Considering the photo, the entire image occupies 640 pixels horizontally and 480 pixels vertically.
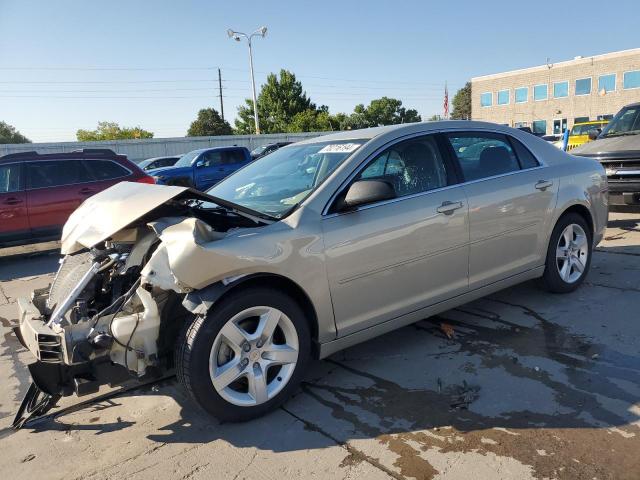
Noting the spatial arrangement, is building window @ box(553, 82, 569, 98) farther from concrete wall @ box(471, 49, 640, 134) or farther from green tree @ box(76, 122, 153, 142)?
green tree @ box(76, 122, 153, 142)

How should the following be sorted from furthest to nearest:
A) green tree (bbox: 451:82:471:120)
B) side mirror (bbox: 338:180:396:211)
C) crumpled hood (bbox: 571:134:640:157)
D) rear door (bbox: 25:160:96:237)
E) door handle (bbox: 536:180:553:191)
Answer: green tree (bbox: 451:82:471:120), rear door (bbox: 25:160:96:237), crumpled hood (bbox: 571:134:640:157), door handle (bbox: 536:180:553:191), side mirror (bbox: 338:180:396:211)

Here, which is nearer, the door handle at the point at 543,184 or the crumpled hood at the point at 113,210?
the crumpled hood at the point at 113,210

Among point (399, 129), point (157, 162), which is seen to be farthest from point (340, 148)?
point (157, 162)

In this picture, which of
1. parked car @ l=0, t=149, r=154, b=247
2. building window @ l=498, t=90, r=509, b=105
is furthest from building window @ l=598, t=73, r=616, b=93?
parked car @ l=0, t=149, r=154, b=247

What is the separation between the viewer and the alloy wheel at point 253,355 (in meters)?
2.84

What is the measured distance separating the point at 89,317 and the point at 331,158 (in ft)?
6.25

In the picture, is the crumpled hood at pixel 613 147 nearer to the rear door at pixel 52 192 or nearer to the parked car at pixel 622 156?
the parked car at pixel 622 156

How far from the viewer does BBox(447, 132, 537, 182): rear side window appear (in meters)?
4.01

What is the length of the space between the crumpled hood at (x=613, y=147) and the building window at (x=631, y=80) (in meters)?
46.0

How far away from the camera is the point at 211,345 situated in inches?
109

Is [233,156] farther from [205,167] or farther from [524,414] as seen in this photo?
[524,414]

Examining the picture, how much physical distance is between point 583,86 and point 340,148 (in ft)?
Answer: 180

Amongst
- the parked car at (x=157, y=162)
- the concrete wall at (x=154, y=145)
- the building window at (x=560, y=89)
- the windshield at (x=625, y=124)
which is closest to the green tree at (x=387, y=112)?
the building window at (x=560, y=89)

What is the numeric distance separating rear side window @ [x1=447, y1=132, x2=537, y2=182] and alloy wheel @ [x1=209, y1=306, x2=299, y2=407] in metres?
1.95
